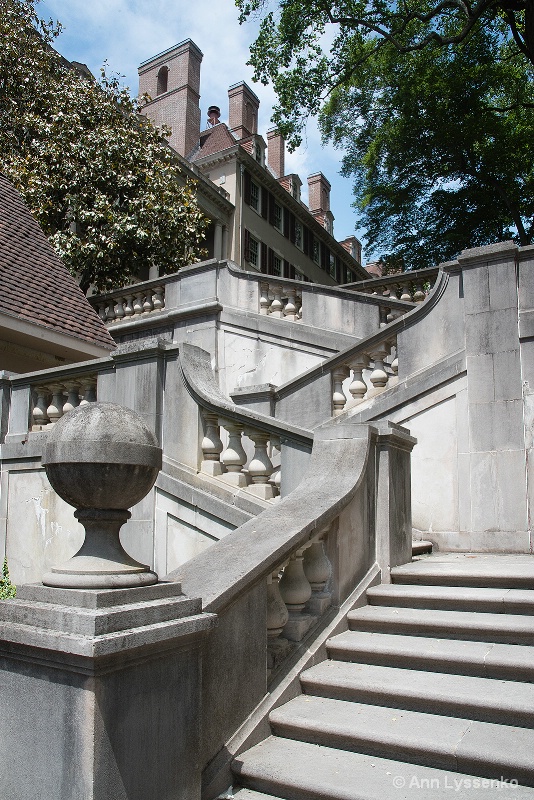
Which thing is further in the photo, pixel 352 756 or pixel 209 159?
pixel 209 159

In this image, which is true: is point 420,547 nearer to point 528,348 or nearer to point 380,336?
point 528,348

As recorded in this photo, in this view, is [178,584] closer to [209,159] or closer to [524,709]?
[524,709]

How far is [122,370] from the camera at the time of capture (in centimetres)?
711

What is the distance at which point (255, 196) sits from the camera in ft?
113

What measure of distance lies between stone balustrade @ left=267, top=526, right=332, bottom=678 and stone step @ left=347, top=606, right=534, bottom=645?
0.34m

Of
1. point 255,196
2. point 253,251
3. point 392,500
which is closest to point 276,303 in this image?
point 392,500

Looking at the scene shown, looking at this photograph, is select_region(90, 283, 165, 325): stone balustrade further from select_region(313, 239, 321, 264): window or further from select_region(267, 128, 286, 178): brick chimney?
select_region(313, 239, 321, 264): window

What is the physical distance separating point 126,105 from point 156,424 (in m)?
15.7

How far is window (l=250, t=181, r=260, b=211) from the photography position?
34000 millimetres

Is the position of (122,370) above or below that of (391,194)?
below

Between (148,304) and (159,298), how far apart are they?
1.15 feet

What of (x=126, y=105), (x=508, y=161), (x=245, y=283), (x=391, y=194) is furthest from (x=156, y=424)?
(x=391, y=194)

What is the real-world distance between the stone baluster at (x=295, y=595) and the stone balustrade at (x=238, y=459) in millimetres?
1821

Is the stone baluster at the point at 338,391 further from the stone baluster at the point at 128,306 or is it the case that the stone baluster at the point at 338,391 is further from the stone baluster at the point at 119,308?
the stone baluster at the point at 119,308
